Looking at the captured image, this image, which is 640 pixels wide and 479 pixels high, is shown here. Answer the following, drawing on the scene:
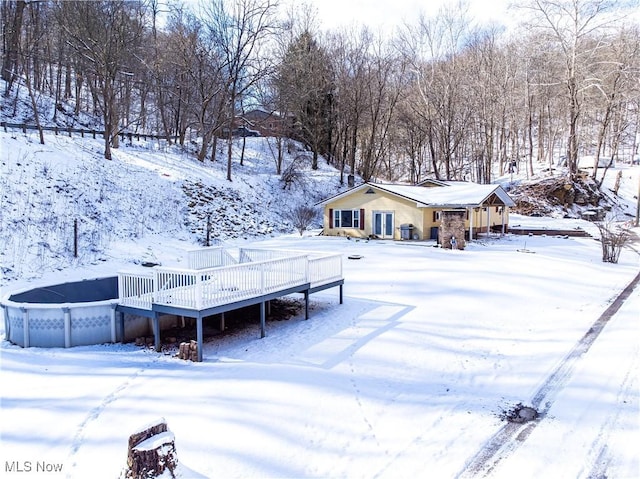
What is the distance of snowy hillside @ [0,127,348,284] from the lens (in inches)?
613

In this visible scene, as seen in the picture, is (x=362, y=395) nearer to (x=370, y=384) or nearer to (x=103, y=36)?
(x=370, y=384)

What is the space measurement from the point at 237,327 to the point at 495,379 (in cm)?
538

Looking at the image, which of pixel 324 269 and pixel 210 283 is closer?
pixel 210 283

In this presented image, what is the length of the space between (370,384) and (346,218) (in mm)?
18909

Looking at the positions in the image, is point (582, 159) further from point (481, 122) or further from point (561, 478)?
point (561, 478)

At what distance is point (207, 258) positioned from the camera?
12.3 metres

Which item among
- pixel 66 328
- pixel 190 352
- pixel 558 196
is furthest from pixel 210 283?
pixel 558 196

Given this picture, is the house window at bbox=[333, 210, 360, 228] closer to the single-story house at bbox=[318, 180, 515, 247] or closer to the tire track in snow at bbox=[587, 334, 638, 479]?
the single-story house at bbox=[318, 180, 515, 247]

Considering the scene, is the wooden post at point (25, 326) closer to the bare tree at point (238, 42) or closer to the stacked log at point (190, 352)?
the stacked log at point (190, 352)

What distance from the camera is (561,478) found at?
190 inches

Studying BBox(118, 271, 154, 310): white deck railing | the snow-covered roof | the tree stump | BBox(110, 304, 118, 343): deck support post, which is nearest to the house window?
the snow-covered roof

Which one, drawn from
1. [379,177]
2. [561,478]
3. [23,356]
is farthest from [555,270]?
[379,177]

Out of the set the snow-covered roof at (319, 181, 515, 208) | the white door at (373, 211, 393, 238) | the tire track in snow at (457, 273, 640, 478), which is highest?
the snow-covered roof at (319, 181, 515, 208)

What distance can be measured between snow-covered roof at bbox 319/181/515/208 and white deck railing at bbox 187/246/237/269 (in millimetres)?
12913
